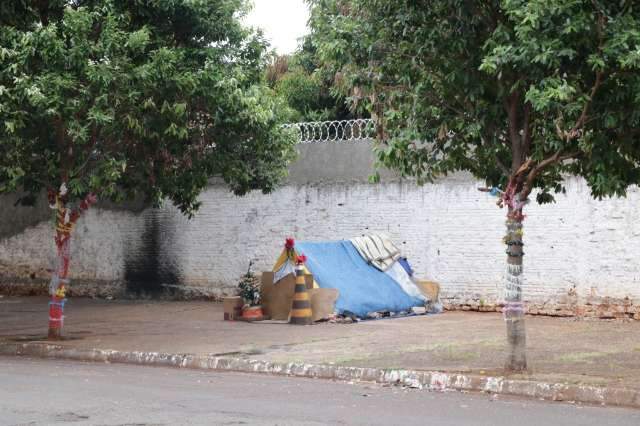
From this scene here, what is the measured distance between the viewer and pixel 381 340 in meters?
14.8

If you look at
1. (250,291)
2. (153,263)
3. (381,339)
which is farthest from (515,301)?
(153,263)

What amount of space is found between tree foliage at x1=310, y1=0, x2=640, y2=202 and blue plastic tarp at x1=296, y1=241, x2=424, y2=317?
5.89 metres

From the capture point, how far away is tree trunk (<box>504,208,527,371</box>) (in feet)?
37.0

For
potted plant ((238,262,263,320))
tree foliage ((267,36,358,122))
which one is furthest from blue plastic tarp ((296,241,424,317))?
tree foliage ((267,36,358,122))

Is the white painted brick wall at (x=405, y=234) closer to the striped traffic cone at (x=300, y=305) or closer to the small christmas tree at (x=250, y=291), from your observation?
the small christmas tree at (x=250, y=291)

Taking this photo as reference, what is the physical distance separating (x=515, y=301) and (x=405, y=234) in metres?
8.74

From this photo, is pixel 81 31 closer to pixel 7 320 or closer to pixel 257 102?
pixel 257 102

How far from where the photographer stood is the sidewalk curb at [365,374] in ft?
33.0

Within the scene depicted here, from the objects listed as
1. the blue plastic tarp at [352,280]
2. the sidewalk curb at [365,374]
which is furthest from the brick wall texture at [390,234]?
the sidewalk curb at [365,374]

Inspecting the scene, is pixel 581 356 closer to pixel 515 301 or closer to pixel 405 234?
pixel 515 301

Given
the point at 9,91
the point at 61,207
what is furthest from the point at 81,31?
the point at 61,207

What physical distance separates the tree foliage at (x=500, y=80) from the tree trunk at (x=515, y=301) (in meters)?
0.47

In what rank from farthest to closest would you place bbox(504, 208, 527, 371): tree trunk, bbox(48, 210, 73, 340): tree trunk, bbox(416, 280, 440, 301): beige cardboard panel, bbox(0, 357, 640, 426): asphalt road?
bbox(416, 280, 440, 301): beige cardboard panel → bbox(48, 210, 73, 340): tree trunk → bbox(504, 208, 527, 371): tree trunk → bbox(0, 357, 640, 426): asphalt road

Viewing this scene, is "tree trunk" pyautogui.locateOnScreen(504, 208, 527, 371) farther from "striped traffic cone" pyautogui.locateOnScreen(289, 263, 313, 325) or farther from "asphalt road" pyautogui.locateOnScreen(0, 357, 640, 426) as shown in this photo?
"striped traffic cone" pyautogui.locateOnScreen(289, 263, 313, 325)
